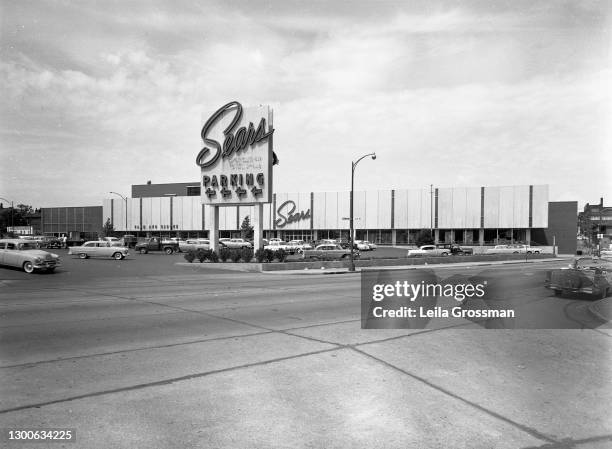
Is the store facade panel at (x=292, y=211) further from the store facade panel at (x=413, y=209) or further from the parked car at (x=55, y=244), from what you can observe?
the parked car at (x=55, y=244)

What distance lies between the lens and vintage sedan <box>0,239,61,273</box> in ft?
76.4

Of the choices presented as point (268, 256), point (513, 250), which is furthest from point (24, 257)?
point (513, 250)

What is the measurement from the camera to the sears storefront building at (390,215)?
70312mm

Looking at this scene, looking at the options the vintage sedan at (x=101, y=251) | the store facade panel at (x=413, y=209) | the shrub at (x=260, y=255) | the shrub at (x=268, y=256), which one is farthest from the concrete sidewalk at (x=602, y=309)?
the store facade panel at (x=413, y=209)

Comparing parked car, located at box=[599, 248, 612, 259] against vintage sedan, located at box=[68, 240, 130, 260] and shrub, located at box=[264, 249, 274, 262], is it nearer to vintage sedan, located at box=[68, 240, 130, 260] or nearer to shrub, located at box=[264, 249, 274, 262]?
shrub, located at box=[264, 249, 274, 262]

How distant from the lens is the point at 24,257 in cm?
2348

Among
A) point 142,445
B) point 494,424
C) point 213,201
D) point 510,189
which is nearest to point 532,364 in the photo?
point 494,424

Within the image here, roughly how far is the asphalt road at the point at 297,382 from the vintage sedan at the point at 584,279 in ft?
4.73

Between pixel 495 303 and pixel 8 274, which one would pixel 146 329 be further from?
pixel 8 274

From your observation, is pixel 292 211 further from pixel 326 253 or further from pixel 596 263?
pixel 596 263

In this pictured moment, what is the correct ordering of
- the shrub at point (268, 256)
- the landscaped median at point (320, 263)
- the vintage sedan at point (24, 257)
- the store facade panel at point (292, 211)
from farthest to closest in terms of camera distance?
the store facade panel at point (292, 211) → the shrub at point (268, 256) → the landscaped median at point (320, 263) → the vintage sedan at point (24, 257)

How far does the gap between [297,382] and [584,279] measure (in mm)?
10580

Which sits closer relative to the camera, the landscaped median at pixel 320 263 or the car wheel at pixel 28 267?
the car wheel at pixel 28 267

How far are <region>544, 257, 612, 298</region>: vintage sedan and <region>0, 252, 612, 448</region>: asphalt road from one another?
4.73 feet
